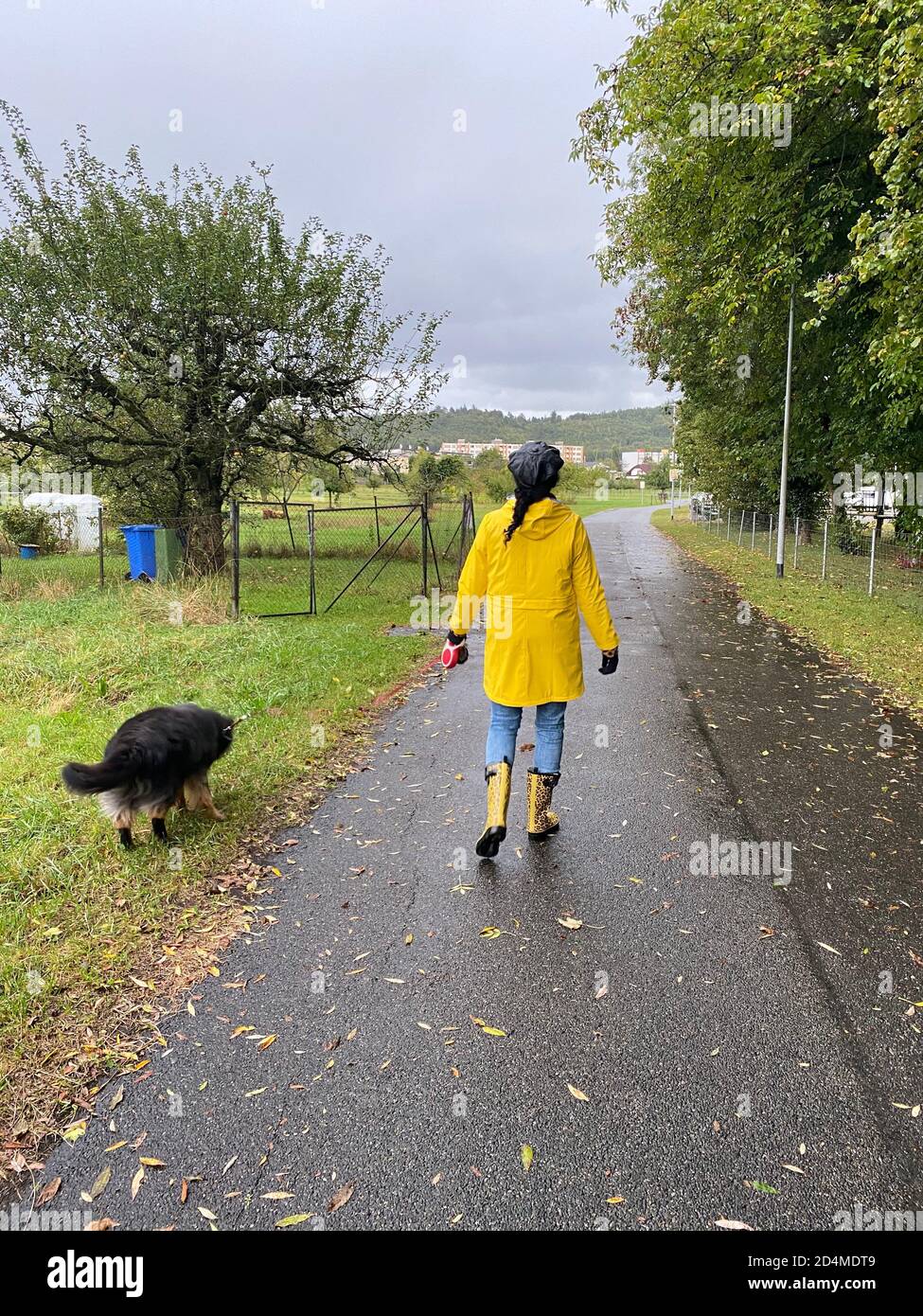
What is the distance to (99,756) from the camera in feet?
18.3

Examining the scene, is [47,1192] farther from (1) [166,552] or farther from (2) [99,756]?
(1) [166,552]

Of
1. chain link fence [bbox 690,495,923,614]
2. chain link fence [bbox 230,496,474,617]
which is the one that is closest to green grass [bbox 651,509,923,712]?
chain link fence [bbox 690,495,923,614]

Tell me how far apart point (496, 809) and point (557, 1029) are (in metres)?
1.47

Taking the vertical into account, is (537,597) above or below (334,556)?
below

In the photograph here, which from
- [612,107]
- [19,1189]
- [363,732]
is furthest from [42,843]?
[612,107]

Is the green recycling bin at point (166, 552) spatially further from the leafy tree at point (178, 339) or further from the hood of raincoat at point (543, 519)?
the hood of raincoat at point (543, 519)

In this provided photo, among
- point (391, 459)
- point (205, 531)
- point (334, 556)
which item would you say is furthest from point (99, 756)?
point (334, 556)

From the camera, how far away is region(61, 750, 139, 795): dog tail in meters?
3.66

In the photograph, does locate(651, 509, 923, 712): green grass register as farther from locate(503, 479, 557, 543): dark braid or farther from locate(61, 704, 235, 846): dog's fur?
locate(61, 704, 235, 846): dog's fur

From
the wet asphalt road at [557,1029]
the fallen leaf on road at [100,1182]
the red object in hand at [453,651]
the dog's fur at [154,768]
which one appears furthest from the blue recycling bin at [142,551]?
the fallen leaf on road at [100,1182]

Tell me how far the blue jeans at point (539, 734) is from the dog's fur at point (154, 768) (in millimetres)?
1674

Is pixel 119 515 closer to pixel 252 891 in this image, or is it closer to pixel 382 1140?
pixel 252 891

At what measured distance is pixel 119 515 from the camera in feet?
56.6

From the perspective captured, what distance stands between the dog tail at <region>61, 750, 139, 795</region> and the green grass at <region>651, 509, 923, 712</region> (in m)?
6.91
